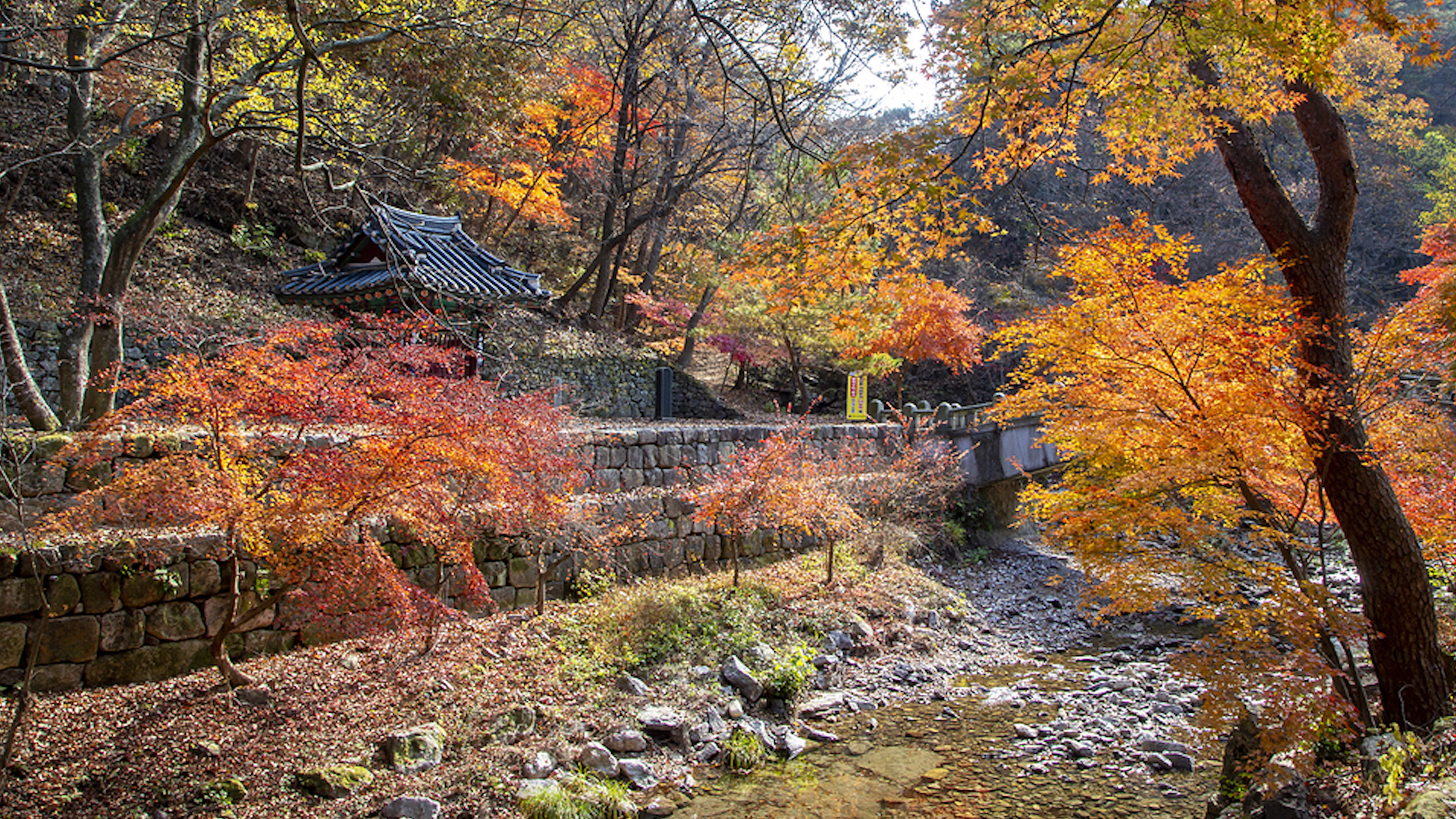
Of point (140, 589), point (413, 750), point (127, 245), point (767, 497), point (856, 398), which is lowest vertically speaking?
point (413, 750)

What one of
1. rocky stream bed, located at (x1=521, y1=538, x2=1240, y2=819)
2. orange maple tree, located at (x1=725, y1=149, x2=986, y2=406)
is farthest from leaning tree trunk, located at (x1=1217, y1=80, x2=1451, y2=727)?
orange maple tree, located at (x1=725, y1=149, x2=986, y2=406)

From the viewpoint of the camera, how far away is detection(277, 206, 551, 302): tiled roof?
10.7 meters

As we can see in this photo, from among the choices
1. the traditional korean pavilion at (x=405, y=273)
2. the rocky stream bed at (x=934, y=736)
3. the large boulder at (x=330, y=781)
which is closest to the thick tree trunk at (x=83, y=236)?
the traditional korean pavilion at (x=405, y=273)

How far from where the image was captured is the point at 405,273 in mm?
10039

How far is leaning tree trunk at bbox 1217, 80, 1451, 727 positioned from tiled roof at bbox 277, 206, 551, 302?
8.71 meters

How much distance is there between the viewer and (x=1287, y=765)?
15.4ft

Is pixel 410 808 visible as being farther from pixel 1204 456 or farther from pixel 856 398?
pixel 856 398

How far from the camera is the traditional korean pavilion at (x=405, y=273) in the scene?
1070cm

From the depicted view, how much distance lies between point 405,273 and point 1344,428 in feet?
31.5

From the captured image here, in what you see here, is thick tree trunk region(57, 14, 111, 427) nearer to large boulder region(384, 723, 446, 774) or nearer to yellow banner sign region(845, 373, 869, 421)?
large boulder region(384, 723, 446, 774)

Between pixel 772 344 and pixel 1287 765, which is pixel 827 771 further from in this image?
pixel 772 344

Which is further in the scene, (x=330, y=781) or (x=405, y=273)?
(x=405, y=273)

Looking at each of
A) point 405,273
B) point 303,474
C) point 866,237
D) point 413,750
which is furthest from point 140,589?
point 866,237

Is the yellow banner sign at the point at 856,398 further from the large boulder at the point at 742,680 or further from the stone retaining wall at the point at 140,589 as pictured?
the large boulder at the point at 742,680
